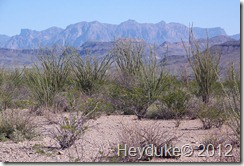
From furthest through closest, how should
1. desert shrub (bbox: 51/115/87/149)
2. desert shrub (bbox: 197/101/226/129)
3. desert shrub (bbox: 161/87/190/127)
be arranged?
desert shrub (bbox: 161/87/190/127) < desert shrub (bbox: 197/101/226/129) < desert shrub (bbox: 51/115/87/149)

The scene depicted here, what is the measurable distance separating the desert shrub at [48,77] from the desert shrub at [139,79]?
7.68 ft

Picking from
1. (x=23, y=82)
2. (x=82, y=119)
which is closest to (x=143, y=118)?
(x=82, y=119)

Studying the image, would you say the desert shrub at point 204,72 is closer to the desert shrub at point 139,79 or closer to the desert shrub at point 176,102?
the desert shrub at point 139,79

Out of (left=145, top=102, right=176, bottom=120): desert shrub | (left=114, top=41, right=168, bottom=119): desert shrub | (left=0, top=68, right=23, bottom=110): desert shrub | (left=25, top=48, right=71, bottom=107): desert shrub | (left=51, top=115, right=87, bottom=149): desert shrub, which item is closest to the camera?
(left=51, top=115, right=87, bottom=149): desert shrub

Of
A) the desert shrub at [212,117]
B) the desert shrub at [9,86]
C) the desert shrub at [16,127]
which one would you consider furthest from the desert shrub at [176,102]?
the desert shrub at [9,86]

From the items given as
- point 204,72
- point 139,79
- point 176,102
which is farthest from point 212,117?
point 139,79

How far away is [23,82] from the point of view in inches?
775

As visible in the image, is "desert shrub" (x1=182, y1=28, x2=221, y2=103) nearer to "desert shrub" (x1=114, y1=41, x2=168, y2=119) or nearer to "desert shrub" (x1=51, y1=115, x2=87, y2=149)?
"desert shrub" (x1=114, y1=41, x2=168, y2=119)

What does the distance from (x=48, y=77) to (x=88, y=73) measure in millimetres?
2027

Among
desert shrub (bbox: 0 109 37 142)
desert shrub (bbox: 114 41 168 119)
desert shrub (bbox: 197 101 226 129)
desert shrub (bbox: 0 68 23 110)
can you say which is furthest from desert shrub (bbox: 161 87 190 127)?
desert shrub (bbox: 0 68 23 110)

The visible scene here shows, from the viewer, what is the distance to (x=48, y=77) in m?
16.0

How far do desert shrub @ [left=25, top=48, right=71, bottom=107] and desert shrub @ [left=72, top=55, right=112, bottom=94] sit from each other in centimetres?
45

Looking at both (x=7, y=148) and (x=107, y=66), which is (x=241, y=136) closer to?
(x=7, y=148)

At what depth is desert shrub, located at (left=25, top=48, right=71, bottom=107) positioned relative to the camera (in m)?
14.4
